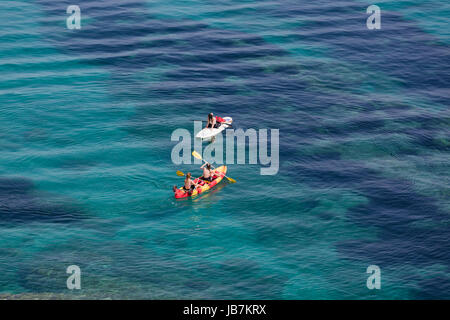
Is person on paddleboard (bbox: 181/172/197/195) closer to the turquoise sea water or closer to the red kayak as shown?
the red kayak

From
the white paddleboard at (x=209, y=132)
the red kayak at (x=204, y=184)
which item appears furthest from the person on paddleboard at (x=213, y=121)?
the red kayak at (x=204, y=184)

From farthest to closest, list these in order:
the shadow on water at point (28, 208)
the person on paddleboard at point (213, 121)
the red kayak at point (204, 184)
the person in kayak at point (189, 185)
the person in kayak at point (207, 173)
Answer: the person on paddleboard at point (213, 121)
the person in kayak at point (207, 173)
the red kayak at point (204, 184)
the person in kayak at point (189, 185)
the shadow on water at point (28, 208)

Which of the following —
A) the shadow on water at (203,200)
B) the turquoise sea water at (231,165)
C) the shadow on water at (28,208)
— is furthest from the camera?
the shadow on water at (203,200)

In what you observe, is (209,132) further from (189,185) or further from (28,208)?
(28,208)

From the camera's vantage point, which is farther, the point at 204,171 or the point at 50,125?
the point at 50,125

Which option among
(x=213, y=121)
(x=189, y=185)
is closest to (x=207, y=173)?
(x=189, y=185)

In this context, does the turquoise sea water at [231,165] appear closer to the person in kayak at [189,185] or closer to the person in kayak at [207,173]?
the person in kayak at [189,185]

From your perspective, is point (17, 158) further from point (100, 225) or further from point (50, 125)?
point (100, 225)
